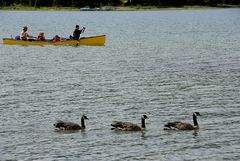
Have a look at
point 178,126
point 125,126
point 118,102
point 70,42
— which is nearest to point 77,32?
point 70,42

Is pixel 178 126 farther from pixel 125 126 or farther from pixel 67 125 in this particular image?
pixel 67 125

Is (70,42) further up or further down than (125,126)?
further down

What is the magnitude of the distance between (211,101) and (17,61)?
26821 millimetres

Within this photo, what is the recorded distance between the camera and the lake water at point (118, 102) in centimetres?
2900

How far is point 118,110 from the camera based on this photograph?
37219mm

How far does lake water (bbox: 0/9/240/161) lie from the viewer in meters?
29.0

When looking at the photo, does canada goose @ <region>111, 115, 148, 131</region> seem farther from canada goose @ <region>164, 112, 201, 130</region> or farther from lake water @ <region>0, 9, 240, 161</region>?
canada goose @ <region>164, 112, 201, 130</region>

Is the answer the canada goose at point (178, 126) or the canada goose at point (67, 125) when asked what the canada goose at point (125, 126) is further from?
the canada goose at point (67, 125)

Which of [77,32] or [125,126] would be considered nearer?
[125,126]

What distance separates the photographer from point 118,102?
3962cm

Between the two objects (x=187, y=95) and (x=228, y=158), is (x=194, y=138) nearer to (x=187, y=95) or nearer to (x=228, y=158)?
(x=228, y=158)

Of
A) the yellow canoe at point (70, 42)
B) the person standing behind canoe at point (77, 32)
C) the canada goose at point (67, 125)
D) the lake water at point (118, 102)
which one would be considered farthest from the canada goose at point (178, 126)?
the yellow canoe at point (70, 42)

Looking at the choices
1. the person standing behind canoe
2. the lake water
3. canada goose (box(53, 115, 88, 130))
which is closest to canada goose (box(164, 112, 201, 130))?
the lake water

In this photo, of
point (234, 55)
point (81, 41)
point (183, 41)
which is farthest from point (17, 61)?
point (183, 41)
